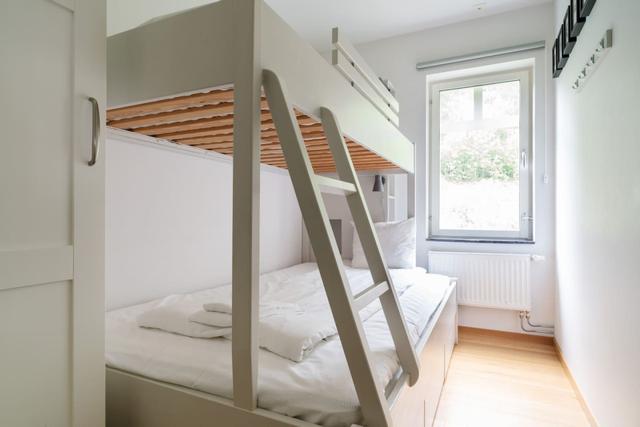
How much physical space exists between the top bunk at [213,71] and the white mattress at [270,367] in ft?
2.43

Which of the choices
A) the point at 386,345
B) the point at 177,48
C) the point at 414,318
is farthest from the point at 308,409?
the point at 177,48

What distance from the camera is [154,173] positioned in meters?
2.04

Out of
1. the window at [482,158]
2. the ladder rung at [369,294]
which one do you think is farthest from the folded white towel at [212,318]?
the window at [482,158]

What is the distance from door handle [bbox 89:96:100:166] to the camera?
93 centimetres

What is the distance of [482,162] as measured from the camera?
11.1ft

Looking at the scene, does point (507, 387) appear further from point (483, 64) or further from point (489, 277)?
point (483, 64)

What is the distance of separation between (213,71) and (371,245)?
2.46ft

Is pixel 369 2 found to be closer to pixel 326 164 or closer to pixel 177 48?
pixel 326 164

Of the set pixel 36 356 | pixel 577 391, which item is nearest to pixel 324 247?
pixel 36 356

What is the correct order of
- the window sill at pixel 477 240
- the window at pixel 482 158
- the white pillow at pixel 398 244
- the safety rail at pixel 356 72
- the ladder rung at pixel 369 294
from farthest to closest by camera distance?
the window at pixel 482 158, the window sill at pixel 477 240, the white pillow at pixel 398 244, the safety rail at pixel 356 72, the ladder rung at pixel 369 294

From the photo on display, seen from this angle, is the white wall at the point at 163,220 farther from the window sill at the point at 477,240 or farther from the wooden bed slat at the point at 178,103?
the window sill at the point at 477,240

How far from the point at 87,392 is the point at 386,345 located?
904 millimetres

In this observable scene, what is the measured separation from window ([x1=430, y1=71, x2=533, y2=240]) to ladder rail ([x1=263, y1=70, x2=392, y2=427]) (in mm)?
2770

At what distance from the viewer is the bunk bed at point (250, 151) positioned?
92 cm
